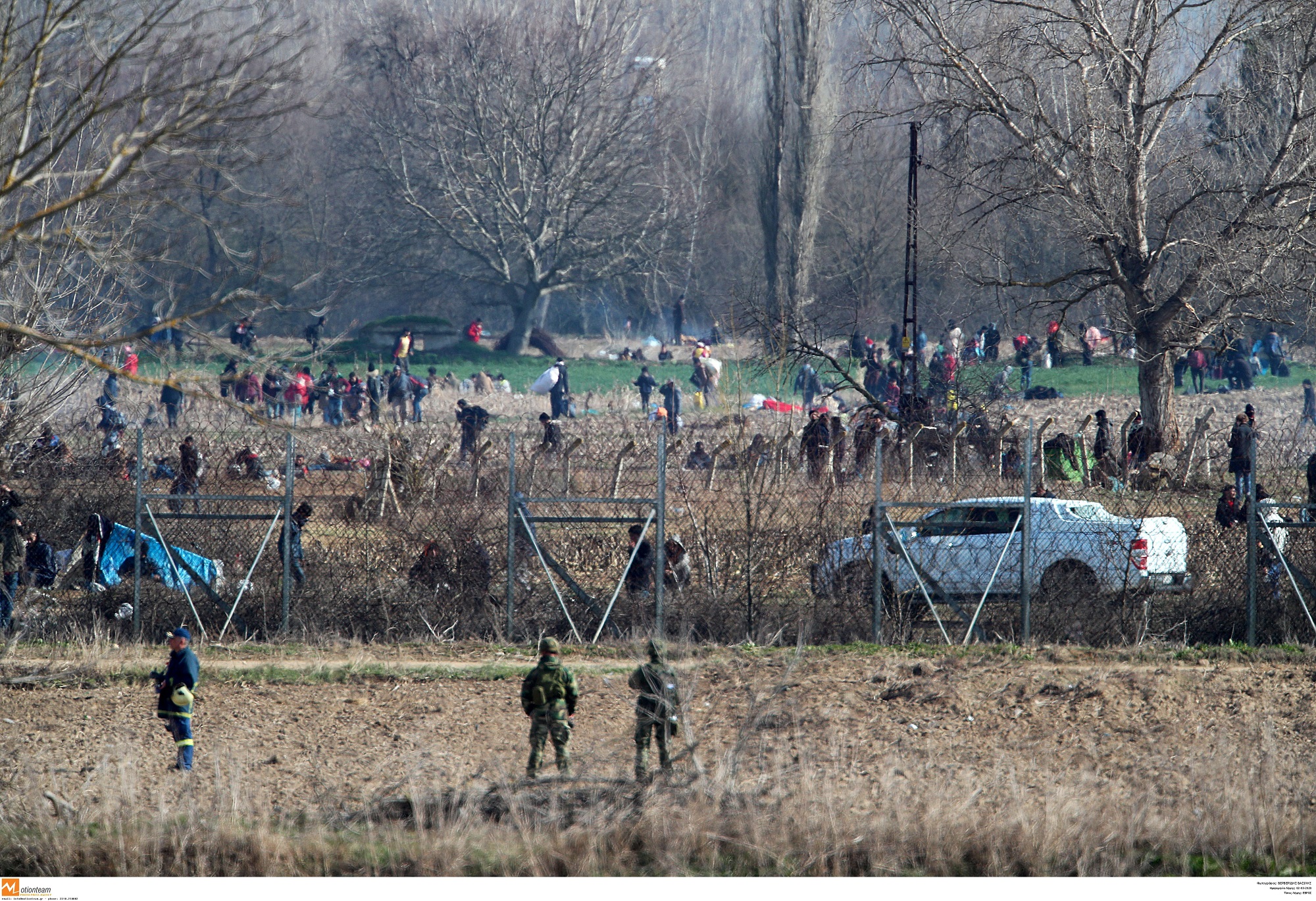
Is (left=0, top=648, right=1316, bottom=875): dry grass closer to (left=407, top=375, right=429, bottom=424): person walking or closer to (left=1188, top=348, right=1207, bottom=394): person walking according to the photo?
(left=407, top=375, right=429, bottom=424): person walking

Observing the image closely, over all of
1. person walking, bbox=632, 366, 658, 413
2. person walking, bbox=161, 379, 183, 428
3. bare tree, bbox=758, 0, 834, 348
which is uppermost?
bare tree, bbox=758, 0, 834, 348

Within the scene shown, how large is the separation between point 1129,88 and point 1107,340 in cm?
1909

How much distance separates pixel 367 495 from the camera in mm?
13742

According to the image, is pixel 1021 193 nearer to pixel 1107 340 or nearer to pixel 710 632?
pixel 710 632

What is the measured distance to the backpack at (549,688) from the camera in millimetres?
8000

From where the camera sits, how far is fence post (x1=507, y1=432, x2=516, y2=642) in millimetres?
11312

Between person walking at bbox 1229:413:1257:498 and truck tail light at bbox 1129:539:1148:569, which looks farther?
person walking at bbox 1229:413:1257:498

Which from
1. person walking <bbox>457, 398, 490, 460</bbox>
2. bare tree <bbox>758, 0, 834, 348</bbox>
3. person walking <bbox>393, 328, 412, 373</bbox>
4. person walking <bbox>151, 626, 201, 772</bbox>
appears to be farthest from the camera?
bare tree <bbox>758, 0, 834, 348</bbox>

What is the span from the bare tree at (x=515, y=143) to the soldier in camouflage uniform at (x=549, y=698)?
4564cm

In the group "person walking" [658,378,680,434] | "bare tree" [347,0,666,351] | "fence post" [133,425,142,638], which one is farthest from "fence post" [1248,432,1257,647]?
"bare tree" [347,0,666,351]

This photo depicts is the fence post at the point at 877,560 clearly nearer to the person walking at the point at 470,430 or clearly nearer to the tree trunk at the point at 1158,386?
the person walking at the point at 470,430

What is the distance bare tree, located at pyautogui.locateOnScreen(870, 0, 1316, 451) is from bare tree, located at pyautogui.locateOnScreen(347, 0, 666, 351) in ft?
99.3

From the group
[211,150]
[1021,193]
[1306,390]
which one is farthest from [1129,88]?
[211,150]

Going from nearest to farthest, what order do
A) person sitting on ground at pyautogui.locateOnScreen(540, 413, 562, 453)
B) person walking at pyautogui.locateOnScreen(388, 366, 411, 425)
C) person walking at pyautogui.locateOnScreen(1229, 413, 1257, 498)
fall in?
1. person walking at pyautogui.locateOnScreen(1229, 413, 1257, 498)
2. person sitting on ground at pyautogui.locateOnScreen(540, 413, 562, 453)
3. person walking at pyautogui.locateOnScreen(388, 366, 411, 425)
